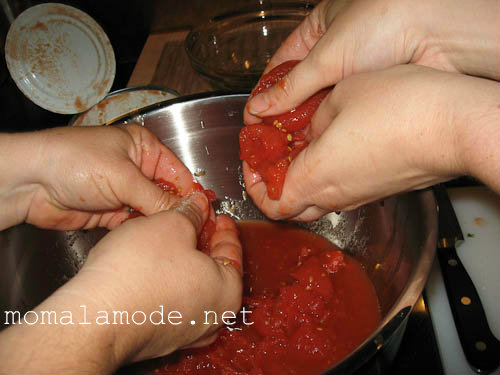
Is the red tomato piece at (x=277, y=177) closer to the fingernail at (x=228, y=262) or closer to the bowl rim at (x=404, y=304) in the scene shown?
the fingernail at (x=228, y=262)

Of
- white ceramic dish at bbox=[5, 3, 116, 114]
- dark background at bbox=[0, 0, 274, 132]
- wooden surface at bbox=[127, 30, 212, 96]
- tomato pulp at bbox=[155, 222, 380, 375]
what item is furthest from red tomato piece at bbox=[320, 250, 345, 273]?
dark background at bbox=[0, 0, 274, 132]

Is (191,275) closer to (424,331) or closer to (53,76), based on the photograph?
(424,331)

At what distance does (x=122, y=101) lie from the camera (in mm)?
2172

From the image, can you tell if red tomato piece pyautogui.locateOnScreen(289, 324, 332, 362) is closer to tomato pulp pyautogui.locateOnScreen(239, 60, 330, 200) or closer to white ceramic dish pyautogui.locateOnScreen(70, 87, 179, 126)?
tomato pulp pyautogui.locateOnScreen(239, 60, 330, 200)

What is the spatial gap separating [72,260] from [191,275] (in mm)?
839

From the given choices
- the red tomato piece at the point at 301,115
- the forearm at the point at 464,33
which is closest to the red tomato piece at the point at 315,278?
the red tomato piece at the point at 301,115

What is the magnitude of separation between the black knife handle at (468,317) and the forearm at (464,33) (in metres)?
0.74

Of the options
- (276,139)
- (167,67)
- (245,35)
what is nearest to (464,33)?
(276,139)

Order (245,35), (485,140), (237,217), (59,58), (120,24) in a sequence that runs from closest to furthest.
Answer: (485,140) → (237,217) → (59,58) → (245,35) → (120,24)

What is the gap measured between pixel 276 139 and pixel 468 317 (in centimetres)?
90

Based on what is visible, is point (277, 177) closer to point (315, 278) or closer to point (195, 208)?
point (195, 208)

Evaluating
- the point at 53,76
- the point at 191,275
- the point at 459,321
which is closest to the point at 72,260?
the point at 191,275

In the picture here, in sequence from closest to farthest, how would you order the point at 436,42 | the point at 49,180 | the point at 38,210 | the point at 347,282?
1. the point at 436,42
2. the point at 49,180
3. the point at 38,210
4. the point at 347,282

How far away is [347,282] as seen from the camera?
4.93 ft
